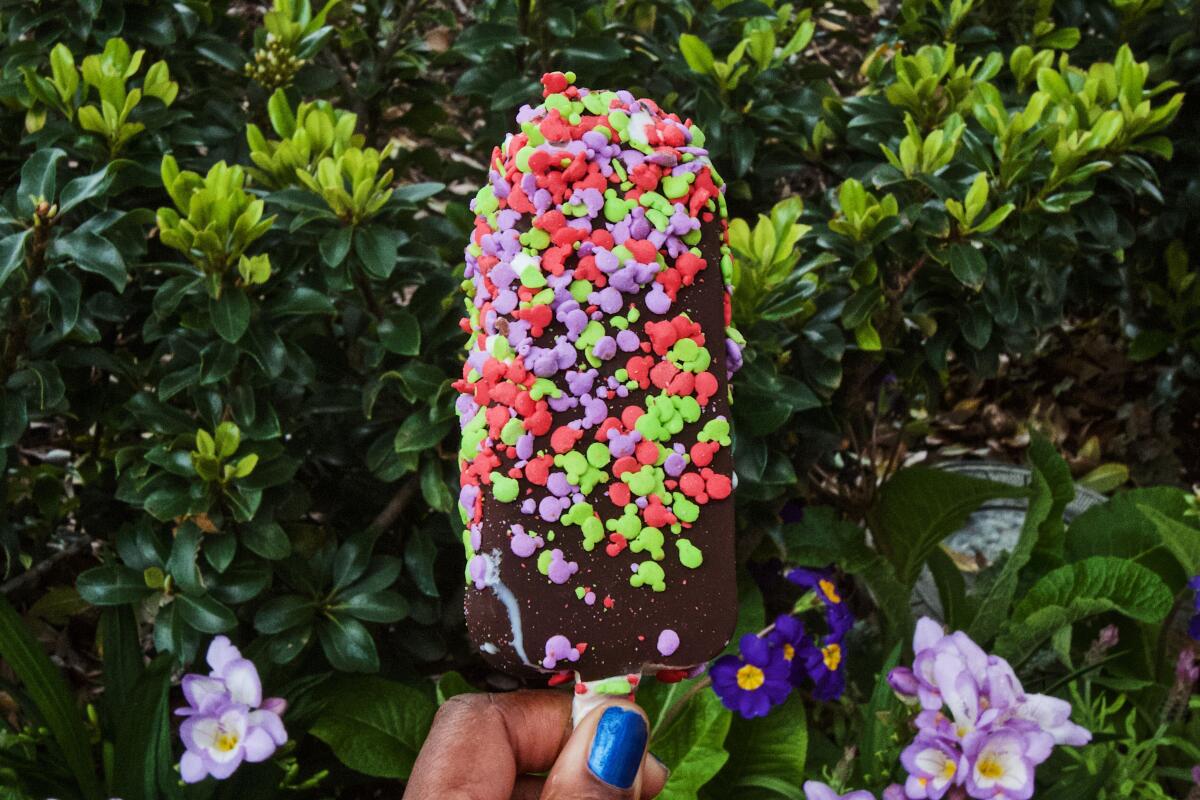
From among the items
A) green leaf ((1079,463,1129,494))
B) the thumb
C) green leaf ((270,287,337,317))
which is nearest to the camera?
the thumb

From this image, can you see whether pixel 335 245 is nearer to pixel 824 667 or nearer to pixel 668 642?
pixel 668 642

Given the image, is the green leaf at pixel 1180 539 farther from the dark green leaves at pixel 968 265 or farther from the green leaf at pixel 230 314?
the green leaf at pixel 230 314

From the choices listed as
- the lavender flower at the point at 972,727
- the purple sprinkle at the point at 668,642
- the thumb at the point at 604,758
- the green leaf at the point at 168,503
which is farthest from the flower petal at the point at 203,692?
the lavender flower at the point at 972,727

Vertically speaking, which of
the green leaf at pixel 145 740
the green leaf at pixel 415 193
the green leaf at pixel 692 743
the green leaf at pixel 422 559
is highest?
the green leaf at pixel 415 193

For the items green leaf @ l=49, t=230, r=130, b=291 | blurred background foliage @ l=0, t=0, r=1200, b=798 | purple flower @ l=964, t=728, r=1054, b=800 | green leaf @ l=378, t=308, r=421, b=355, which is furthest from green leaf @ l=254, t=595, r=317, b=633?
purple flower @ l=964, t=728, r=1054, b=800

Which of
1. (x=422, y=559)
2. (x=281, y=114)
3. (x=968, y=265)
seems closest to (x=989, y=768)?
(x=968, y=265)

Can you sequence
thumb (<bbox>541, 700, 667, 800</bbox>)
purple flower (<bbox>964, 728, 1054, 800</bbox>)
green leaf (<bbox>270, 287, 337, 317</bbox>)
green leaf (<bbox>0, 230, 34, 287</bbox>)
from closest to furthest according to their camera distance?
1. thumb (<bbox>541, 700, 667, 800</bbox>)
2. purple flower (<bbox>964, 728, 1054, 800</bbox>)
3. green leaf (<bbox>0, 230, 34, 287</bbox>)
4. green leaf (<bbox>270, 287, 337, 317</bbox>)

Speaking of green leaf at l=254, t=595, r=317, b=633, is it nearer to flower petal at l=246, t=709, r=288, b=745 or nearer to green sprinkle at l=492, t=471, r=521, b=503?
flower petal at l=246, t=709, r=288, b=745

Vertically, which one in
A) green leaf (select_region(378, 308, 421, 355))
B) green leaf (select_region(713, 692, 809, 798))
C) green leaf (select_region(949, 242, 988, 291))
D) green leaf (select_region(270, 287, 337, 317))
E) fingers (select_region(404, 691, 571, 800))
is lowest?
green leaf (select_region(713, 692, 809, 798))
